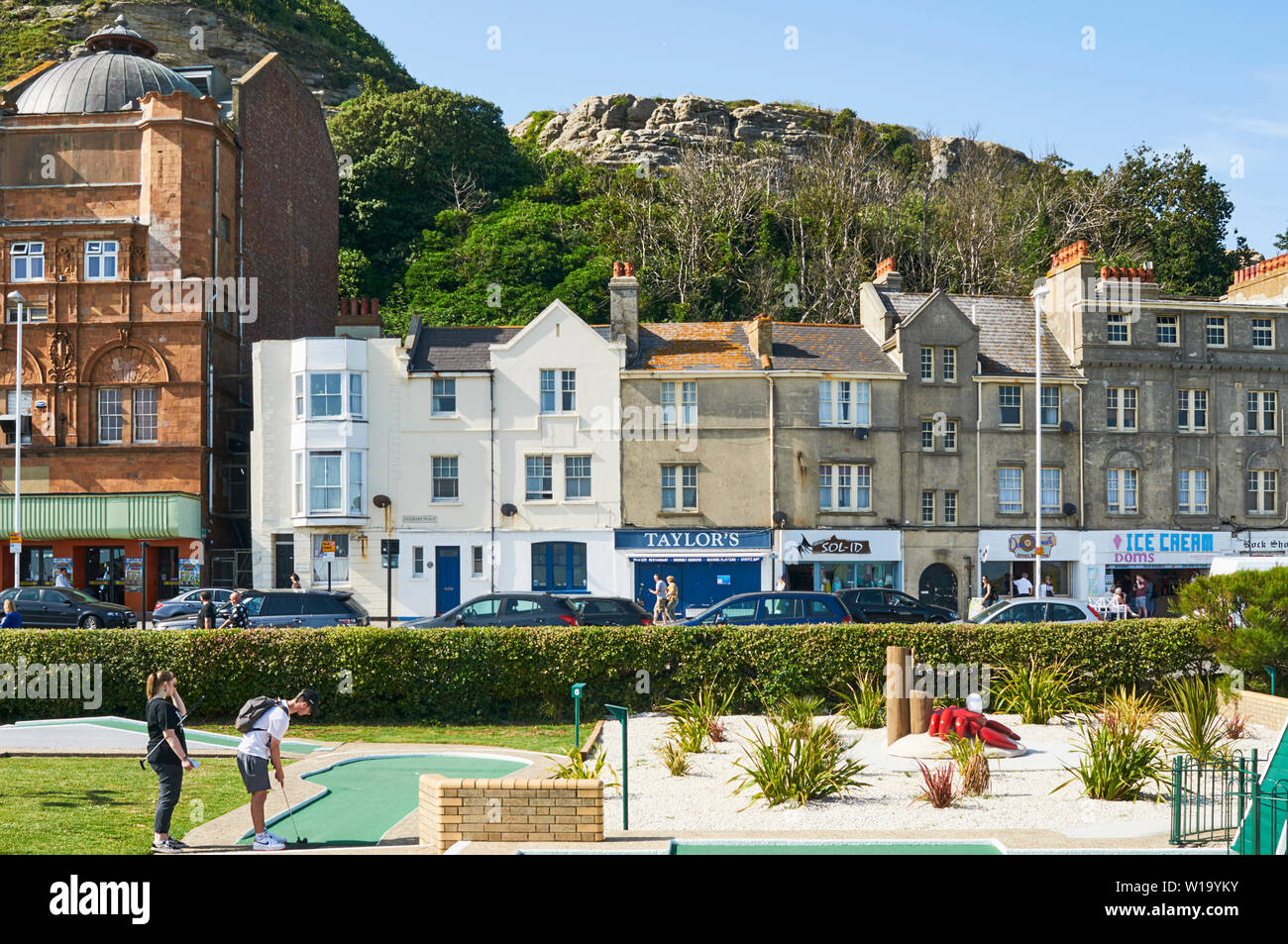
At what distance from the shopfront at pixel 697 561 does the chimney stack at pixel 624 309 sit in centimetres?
681

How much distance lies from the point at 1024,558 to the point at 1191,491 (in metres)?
7.39

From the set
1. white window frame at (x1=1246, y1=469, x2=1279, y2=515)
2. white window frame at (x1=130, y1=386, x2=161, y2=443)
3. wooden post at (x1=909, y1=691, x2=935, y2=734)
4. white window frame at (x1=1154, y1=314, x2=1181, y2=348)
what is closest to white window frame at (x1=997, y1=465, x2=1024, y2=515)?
white window frame at (x1=1154, y1=314, x2=1181, y2=348)

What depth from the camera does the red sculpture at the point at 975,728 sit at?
16.4 m

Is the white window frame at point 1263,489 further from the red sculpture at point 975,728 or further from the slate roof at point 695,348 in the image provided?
the red sculpture at point 975,728

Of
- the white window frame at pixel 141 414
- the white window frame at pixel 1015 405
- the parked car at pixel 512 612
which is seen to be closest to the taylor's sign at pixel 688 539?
the white window frame at pixel 1015 405

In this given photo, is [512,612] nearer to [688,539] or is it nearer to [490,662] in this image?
[490,662]

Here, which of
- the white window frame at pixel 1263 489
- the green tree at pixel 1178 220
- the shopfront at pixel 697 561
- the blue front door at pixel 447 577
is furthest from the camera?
the green tree at pixel 1178 220

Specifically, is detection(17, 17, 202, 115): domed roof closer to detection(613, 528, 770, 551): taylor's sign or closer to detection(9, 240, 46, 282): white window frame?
detection(9, 240, 46, 282): white window frame

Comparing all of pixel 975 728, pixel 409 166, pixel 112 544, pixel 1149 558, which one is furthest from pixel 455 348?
pixel 975 728

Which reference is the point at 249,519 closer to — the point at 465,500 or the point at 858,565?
the point at 465,500

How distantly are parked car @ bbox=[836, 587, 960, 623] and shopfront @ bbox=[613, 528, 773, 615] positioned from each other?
1178 cm

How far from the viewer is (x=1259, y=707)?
19.6 metres

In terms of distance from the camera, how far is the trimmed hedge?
2094 cm
